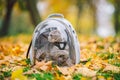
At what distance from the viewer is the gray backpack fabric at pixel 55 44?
6816mm

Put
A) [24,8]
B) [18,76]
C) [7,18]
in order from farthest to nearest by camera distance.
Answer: [7,18]
[24,8]
[18,76]

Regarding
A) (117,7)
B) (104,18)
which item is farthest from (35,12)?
(104,18)

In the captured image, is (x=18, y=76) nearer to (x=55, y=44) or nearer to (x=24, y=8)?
(x=55, y=44)

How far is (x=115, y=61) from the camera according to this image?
7246 millimetres

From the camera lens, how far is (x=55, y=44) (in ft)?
22.5

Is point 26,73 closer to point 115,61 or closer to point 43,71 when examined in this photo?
point 43,71

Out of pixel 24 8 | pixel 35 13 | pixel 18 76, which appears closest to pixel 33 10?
pixel 35 13

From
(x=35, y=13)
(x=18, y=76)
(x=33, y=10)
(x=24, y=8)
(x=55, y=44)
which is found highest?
(x=24, y=8)

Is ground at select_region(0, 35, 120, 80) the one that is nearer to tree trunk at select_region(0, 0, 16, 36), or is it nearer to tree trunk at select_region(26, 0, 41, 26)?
tree trunk at select_region(26, 0, 41, 26)

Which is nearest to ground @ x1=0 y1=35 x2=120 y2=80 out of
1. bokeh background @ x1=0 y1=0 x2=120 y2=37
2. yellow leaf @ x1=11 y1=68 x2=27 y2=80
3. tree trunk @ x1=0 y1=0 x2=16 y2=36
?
yellow leaf @ x1=11 y1=68 x2=27 y2=80

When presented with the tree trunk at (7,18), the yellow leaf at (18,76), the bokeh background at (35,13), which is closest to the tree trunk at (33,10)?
the bokeh background at (35,13)

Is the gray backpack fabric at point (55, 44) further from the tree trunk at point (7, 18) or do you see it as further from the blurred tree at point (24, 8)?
the tree trunk at point (7, 18)

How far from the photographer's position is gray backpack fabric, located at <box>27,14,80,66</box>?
682cm

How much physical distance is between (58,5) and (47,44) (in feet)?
74.2
